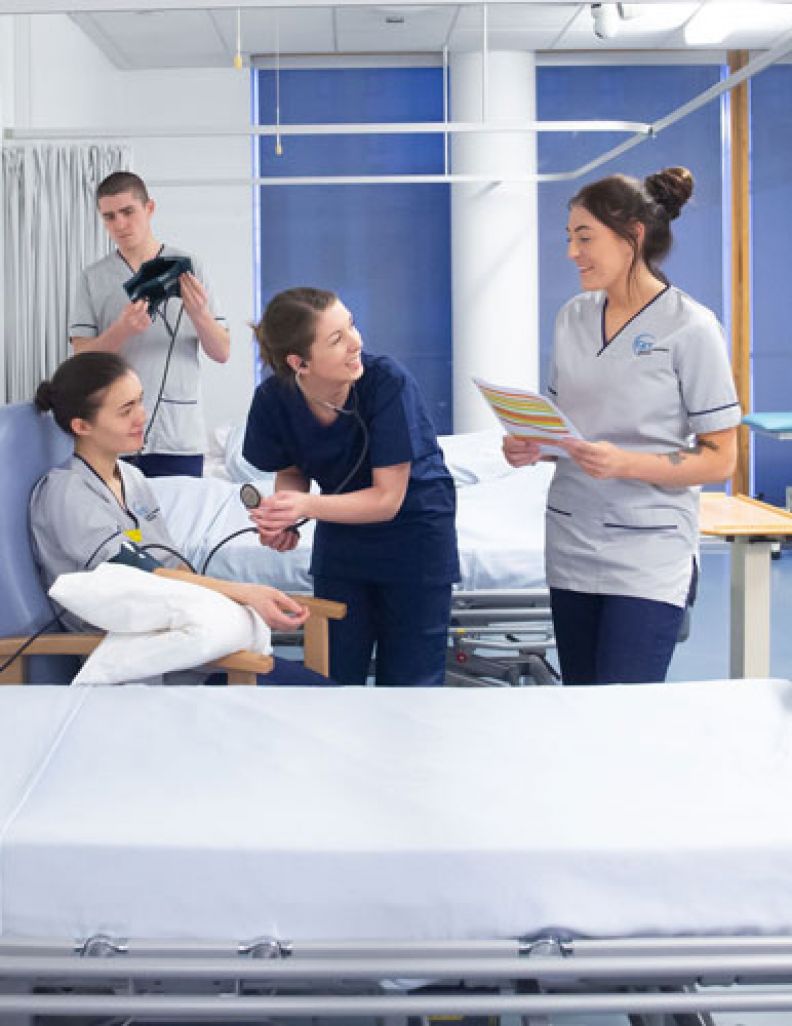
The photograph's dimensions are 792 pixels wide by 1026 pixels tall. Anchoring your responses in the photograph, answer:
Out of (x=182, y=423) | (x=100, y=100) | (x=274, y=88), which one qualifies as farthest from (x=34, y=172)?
(x=274, y=88)

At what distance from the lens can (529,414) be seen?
83.7 inches

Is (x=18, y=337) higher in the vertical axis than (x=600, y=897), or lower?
higher

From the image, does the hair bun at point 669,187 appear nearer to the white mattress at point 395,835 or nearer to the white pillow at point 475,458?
the white mattress at point 395,835

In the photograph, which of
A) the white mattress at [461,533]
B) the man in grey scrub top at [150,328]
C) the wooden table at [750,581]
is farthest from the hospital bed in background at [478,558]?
the wooden table at [750,581]

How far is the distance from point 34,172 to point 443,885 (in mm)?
3779

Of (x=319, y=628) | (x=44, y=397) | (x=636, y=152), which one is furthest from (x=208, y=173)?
(x=319, y=628)

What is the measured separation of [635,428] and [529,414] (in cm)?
20

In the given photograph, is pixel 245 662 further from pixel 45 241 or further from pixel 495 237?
pixel 495 237

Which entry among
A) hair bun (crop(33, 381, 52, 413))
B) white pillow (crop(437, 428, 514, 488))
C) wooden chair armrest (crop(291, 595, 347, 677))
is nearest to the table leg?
wooden chair armrest (crop(291, 595, 347, 677))

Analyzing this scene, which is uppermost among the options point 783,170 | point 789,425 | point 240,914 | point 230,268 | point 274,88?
point 274,88

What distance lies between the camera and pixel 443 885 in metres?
1.39

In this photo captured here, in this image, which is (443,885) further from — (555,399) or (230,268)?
(230,268)

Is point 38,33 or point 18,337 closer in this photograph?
point 18,337

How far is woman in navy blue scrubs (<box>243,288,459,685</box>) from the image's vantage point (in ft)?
7.51
